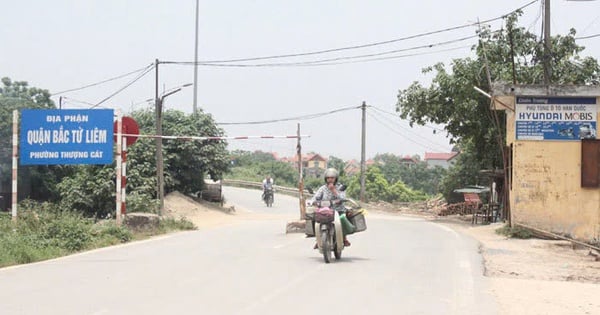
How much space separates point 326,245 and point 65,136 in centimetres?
873

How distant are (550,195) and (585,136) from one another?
1.83 m

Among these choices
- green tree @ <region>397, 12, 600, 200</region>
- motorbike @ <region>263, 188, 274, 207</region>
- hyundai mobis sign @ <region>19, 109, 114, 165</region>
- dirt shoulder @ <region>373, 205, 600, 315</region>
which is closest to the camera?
dirt shoulder @ <region>373, 205, 600, 315</region>

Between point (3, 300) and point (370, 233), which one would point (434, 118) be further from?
point (3, 300)

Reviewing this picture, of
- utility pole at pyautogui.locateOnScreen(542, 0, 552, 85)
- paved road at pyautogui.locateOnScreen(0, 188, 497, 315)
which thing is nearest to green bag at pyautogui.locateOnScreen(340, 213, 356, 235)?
paved road at pyautogui.locateOnScreen(0, 188, 497, 315)

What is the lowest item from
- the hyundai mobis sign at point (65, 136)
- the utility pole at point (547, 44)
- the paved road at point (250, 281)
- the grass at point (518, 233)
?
the grass at point (518, 233)

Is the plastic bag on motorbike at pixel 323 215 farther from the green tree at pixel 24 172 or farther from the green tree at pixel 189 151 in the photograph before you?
the green tree at pixel 189 151

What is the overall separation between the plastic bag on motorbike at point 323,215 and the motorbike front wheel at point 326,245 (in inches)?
8.2

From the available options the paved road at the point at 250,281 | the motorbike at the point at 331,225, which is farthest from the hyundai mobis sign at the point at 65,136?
the motorbike at the point at 331,225

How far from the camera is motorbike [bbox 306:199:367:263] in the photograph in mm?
12172

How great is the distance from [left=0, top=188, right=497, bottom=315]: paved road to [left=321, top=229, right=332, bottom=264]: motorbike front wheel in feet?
0.44

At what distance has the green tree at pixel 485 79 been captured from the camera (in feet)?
86.7

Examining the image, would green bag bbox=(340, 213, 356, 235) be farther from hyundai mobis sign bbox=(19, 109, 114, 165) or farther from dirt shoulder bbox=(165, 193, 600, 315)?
hyundai mobis sign bbox=(19, 109, 114, 165)

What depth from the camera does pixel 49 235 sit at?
14727 mm

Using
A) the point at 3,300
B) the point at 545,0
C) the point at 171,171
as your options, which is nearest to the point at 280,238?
the point at 3,300
